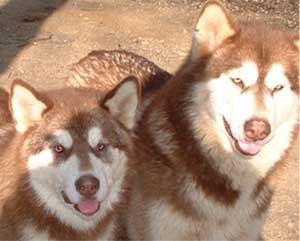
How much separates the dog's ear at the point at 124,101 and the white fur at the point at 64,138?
0.37 metres

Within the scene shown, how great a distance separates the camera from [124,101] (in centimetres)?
466

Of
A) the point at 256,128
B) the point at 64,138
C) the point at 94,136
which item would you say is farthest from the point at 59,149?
the point at 256,128

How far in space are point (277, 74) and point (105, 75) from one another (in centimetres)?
179

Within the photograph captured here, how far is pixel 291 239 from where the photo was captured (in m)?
6.17

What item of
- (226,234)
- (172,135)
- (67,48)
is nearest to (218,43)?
(172,135)

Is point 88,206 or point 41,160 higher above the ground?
point 41,160

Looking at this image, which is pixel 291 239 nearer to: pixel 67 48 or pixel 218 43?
pixel 218 43

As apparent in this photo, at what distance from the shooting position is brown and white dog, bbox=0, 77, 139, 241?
432 cm

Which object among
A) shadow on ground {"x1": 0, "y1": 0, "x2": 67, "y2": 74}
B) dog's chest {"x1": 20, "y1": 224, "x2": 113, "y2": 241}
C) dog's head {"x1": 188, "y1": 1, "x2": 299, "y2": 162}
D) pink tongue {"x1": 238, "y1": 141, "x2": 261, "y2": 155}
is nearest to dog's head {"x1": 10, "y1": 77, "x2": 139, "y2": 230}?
dog's chest {"x1": 20, "y1": 224, "x2": 113, "y2": 241}

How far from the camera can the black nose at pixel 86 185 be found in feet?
13.7

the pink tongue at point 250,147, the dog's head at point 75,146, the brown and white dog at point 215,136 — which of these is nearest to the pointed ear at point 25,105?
the dog's head at point 75,146

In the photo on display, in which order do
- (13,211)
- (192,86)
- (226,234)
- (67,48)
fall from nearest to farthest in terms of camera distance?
(13,211), (192,86), (226,234), (67,48)

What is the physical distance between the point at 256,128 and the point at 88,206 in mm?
1115

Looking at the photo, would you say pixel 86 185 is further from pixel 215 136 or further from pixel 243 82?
pixel 243 82
